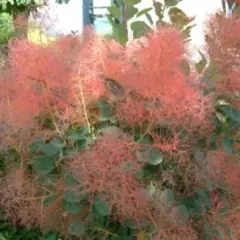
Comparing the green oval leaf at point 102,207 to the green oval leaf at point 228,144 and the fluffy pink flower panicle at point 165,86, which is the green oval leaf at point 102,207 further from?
the green oval leaf at point 228,144

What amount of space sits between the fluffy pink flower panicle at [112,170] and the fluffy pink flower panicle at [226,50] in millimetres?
379

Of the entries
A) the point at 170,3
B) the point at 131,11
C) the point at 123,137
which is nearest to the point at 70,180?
the point at 123,137

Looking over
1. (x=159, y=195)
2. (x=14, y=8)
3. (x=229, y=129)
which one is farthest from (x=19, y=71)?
(x=14, y=8)

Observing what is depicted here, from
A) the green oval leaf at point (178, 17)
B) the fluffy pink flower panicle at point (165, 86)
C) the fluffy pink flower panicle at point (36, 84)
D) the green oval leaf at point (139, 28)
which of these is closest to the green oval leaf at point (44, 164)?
the fluffy pink flower panicle at point (36, 84)

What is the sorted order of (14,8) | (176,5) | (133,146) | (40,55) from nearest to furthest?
1. (133,146)
2. (40,55)
3. (176,5)
4. (14,8)

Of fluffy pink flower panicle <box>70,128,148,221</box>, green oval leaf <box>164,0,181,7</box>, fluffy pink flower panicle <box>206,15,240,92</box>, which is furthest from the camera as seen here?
green oval leaf <box>164,0,181,7</box>

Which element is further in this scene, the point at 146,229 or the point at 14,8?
the point at 14,8

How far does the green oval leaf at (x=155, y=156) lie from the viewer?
1300mm

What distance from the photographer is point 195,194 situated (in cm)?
147

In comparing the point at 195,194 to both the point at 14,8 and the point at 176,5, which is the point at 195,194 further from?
the point at 14,8

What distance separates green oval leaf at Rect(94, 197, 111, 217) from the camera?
50.3 inches

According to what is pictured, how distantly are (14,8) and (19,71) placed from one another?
6390mm

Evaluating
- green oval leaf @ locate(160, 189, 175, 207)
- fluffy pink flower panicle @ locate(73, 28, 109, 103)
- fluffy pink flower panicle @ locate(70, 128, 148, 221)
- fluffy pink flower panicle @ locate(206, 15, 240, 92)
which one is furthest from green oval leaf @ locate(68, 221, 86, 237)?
fluffy pink flower panicle @ locate(206, 15, 240, 92)

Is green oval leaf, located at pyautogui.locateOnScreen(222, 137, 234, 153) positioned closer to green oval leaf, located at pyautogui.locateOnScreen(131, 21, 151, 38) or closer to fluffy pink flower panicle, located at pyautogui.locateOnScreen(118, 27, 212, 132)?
fluffy pink flower panicle, located at pyautogui.locateOnScreen(118, 27, 212, 132)
